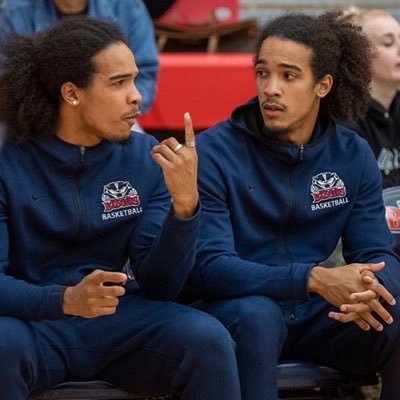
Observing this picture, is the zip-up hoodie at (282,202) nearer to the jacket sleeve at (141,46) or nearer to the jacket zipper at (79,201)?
the jacket zipper at (79,201)

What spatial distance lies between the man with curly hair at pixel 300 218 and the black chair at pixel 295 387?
0.16 feet

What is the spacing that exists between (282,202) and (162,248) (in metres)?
0.51

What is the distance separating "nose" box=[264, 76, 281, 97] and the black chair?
85 centimetres

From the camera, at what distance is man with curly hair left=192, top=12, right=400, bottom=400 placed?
134 inches

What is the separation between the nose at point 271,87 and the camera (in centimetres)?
370

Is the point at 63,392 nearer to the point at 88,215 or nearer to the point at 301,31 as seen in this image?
the point at 88,215

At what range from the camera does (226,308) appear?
341cm

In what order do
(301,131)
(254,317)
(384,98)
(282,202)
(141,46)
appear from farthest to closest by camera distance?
(141,46), (384,98), (301,131), (282,202), (254,317)

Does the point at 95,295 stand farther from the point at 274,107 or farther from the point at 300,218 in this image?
the point at 274,107

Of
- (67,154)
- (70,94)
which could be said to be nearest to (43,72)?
(70,94)

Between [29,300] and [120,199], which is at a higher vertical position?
[120,199]

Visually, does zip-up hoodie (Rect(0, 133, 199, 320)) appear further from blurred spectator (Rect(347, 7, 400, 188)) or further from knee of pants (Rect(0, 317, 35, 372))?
blurred spectator (Rect(347, 7, 400, 188))

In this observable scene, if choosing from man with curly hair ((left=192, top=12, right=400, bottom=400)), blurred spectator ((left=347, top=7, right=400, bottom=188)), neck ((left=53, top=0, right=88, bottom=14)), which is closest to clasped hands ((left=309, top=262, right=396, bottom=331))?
man with curly hair ((left=192, top=12, right=400, bottom=400))

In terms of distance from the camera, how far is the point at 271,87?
12.2ft
